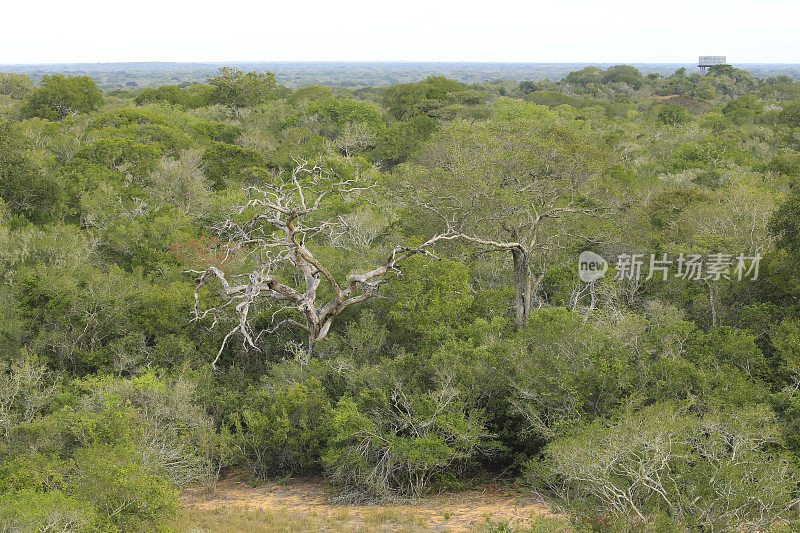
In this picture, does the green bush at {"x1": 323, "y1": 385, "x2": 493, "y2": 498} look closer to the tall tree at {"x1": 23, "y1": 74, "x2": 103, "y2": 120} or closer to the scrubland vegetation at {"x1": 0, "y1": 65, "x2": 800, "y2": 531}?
→ the scrubland vegetation at {"x1": 0, "y1": 65, "x2": 800, "y2": 531}

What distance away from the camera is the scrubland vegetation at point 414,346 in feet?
26.6

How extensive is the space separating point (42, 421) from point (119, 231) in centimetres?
847

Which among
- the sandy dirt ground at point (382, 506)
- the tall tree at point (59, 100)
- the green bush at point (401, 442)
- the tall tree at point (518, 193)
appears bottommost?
the sandy dirt ground at point (382, 506)

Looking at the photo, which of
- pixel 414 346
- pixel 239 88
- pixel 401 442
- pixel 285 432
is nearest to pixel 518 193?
pixel 414 346

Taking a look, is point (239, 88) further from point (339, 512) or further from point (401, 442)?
point (339, 512)

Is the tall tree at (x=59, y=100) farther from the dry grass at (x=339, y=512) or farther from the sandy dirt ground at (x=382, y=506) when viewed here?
the dry grass at (x=339, y=512)

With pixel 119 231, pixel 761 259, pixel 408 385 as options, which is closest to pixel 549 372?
pixel 408 385

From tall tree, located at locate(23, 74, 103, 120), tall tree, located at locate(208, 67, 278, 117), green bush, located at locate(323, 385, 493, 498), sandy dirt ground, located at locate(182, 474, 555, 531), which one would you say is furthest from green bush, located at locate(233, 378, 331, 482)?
tall tree, located at locate(23, 74, 103, 120)

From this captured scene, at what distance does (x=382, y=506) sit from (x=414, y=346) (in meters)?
4.20

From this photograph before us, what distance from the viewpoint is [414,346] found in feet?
43.3

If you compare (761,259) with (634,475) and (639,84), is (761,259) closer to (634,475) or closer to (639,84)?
(634,475)

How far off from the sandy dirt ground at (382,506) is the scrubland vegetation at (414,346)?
0.31m

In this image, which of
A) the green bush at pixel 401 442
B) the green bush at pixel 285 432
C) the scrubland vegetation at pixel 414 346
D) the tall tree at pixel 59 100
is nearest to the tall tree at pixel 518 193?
the scrubland vegetation at pixel 414 346

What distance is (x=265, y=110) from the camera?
4494 centimetres
